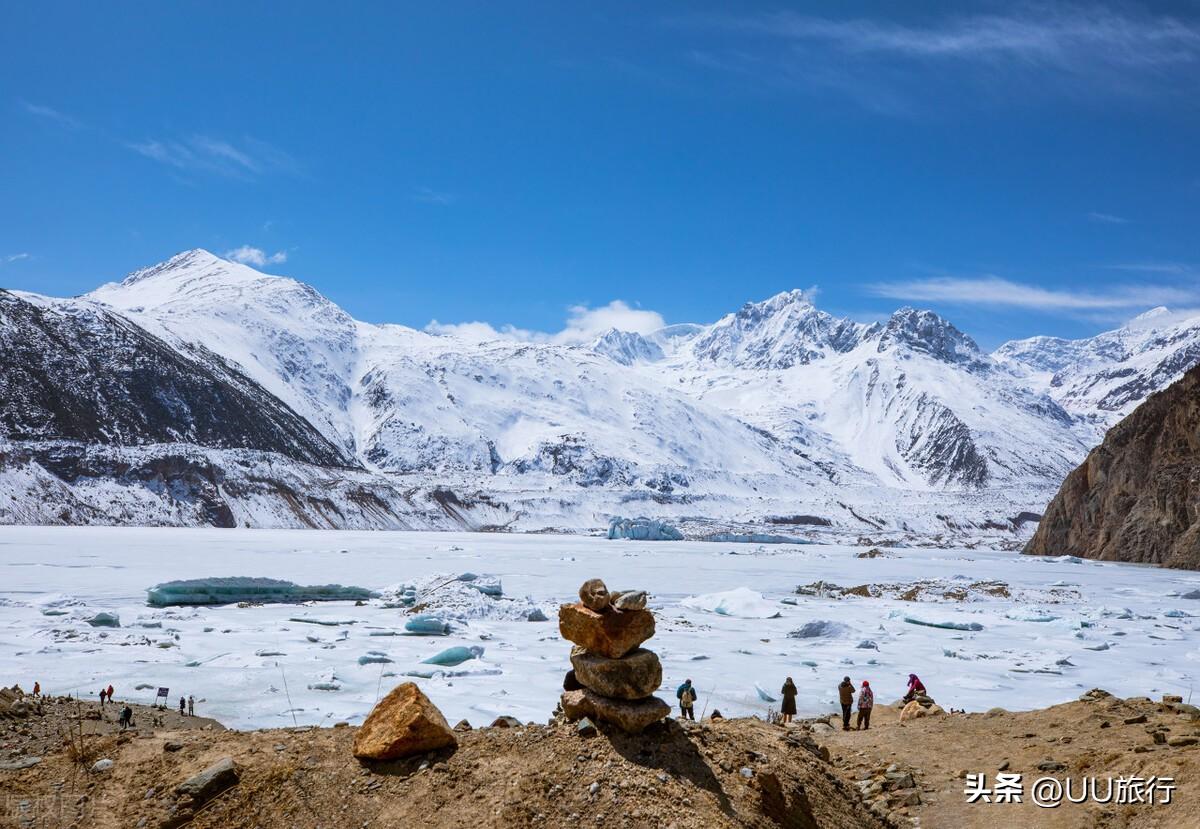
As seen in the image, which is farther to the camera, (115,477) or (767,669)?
(115,477)

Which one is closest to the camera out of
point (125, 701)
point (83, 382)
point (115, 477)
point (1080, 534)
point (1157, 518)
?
point (125, 701)

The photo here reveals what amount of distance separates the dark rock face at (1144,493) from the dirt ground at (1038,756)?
222 ft

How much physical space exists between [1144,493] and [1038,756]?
78771mm

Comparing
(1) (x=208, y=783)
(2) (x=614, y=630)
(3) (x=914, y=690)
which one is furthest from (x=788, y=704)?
(1) (x=208, y=783)

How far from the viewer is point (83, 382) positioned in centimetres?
12350

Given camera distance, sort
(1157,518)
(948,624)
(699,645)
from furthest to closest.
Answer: (1157,518), (948,624), (699,645)

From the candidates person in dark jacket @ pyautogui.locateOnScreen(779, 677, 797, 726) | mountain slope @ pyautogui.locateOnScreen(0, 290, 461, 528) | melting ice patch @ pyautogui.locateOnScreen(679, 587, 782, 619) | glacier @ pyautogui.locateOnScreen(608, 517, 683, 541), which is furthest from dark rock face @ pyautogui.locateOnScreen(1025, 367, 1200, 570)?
mountain slope @ pyautogui.locateOnScreen(0, 290, 461, 528)

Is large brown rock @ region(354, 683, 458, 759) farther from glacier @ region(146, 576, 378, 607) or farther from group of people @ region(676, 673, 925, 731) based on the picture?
glacier @ region(146, 576, 378, 607)

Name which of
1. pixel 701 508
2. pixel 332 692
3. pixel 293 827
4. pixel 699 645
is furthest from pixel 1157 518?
pixel 701 508

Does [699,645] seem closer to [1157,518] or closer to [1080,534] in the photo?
[1157,518]

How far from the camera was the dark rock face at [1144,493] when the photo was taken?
71.7m

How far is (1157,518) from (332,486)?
4189 inches

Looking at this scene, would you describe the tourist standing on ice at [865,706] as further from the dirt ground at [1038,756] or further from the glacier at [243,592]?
the glacier at [243,592]

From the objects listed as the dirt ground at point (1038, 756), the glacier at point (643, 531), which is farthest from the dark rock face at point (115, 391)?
the dirt ground at point (1038, 756)
